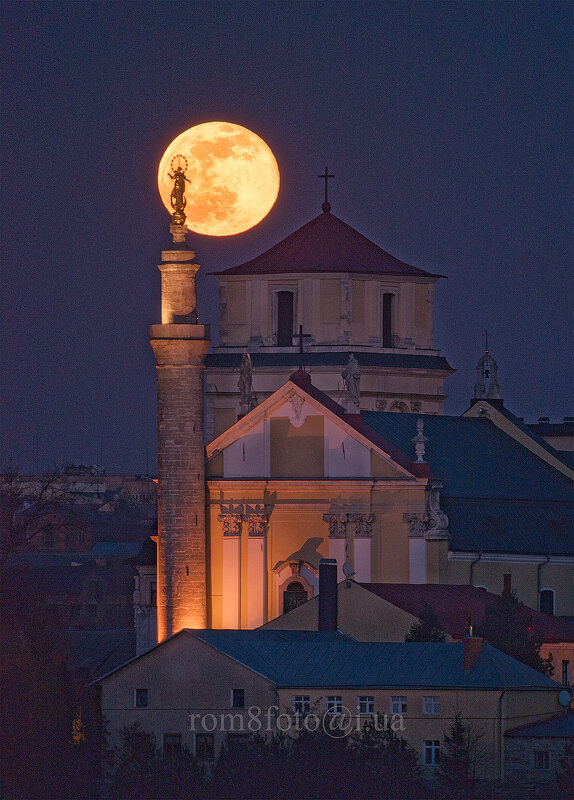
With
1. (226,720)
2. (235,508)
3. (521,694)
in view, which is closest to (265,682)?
(226,720)

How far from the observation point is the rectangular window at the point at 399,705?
7225 cm

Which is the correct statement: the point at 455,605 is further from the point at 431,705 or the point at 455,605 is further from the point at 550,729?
the point at 550,729

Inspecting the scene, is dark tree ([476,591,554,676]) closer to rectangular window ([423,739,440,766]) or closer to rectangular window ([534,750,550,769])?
rectangular window ([423,739,440,766])

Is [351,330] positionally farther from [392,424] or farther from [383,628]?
[383,628]

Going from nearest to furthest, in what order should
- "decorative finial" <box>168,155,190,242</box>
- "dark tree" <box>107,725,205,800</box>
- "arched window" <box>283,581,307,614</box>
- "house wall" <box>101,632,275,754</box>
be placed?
"dark tree" <box>107,725,205,800</box>, "house wall" <box>101,632,275,754</box>, "decorative finial" <box>168,155,190,242</box>, "arched window" <box>283,581,307,614</box>

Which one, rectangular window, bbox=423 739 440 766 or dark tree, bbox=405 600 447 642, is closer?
rectangular window, bbox=423 739 440 766

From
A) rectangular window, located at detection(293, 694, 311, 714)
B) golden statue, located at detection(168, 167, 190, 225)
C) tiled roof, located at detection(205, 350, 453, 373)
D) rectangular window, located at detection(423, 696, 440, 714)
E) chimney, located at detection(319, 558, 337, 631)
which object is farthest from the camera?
tiled roof, located at detection(205, 350, 453, 373)

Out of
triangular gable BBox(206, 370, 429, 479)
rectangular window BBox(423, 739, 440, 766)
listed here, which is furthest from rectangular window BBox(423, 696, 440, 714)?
triangular gable BBox(206, 370, 429, 479)

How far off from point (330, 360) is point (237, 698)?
1266 inches

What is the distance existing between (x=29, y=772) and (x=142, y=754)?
383cm

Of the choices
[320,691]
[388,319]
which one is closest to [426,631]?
[320,691]

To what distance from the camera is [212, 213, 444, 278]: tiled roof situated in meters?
107

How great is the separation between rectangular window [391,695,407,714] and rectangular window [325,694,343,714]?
1315 mm

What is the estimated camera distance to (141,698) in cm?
7438
